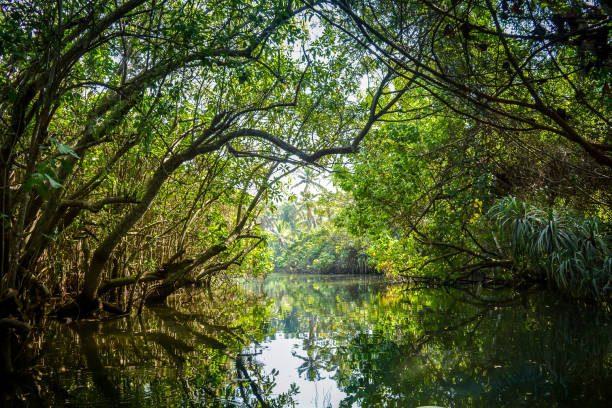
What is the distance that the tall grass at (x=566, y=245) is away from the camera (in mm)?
6645

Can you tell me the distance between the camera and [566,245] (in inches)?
274

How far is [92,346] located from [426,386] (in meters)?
3.92

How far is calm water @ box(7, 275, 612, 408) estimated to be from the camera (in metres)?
2.76

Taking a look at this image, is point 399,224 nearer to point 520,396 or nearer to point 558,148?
point 558,148

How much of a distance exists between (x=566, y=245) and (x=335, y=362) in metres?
5.59

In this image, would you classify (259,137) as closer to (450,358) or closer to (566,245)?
(450,358)

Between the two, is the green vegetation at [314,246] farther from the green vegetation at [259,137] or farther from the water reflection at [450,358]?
the water reflection at [450,358]

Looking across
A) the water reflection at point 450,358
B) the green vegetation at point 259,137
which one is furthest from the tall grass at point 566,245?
the water reflection at point 450,358

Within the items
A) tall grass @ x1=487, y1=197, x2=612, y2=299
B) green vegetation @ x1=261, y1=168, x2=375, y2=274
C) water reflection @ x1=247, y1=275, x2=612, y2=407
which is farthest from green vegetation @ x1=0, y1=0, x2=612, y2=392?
green vegetation @ x1=261, y1=168, x2=375, y2=274

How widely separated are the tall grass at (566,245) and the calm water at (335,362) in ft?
2.03

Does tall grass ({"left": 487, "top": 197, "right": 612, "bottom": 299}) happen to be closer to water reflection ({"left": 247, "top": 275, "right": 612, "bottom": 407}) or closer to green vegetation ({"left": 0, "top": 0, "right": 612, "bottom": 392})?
green vegetation ({"left": 0, "top": 0, "right": 612, "bottom": 392})

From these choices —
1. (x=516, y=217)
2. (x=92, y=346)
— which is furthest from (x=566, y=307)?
(x=92, y=346)

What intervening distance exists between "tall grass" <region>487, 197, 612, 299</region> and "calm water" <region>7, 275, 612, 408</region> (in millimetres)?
619

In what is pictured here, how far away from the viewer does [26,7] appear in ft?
12.0
